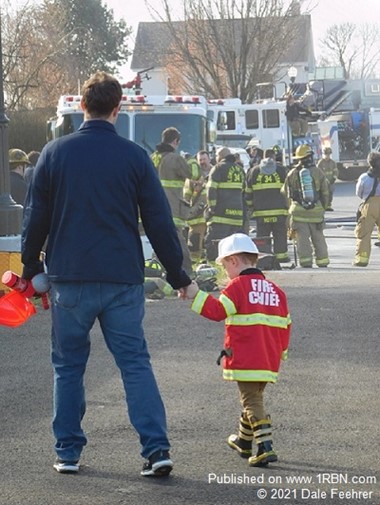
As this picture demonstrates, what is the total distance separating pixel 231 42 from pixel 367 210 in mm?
35280

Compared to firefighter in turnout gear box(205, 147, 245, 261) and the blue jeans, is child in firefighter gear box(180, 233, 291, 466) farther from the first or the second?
firefighter in turnout gear box(205, 147, 245, 261)

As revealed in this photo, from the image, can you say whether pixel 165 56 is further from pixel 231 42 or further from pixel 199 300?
pixel 199 300

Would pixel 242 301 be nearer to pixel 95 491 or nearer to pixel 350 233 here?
pixel 95 491

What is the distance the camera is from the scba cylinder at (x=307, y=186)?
19.9 metres

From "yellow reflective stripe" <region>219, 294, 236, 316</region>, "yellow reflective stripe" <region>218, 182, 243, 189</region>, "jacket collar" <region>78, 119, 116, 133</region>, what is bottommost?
"yellow reflective stripe" <region>218, 182, 243, 189</region>

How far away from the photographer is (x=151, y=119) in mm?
21328

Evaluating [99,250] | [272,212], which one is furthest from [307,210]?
Answer: [99,250]

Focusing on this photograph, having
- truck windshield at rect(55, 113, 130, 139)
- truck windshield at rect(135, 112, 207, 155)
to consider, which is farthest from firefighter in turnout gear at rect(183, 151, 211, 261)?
truck windshield at rect(55, 113, 130, 139)

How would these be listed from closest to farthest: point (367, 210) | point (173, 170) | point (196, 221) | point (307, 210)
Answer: point (173, 170), point (307, 210), point (367, 210), point (196, 221)

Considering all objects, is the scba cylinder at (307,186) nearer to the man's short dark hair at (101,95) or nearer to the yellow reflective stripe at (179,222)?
the yellow reflective stripe at (179,222)

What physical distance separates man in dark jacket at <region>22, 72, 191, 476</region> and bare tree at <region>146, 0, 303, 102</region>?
47.4 meters

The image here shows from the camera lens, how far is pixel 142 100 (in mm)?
21531

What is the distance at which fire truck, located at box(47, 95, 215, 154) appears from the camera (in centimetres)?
2130

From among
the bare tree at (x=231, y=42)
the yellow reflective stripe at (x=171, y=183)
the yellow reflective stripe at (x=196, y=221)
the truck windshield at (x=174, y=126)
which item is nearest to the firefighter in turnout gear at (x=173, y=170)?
the yellow reflective stripe at (x=171, y=183)
